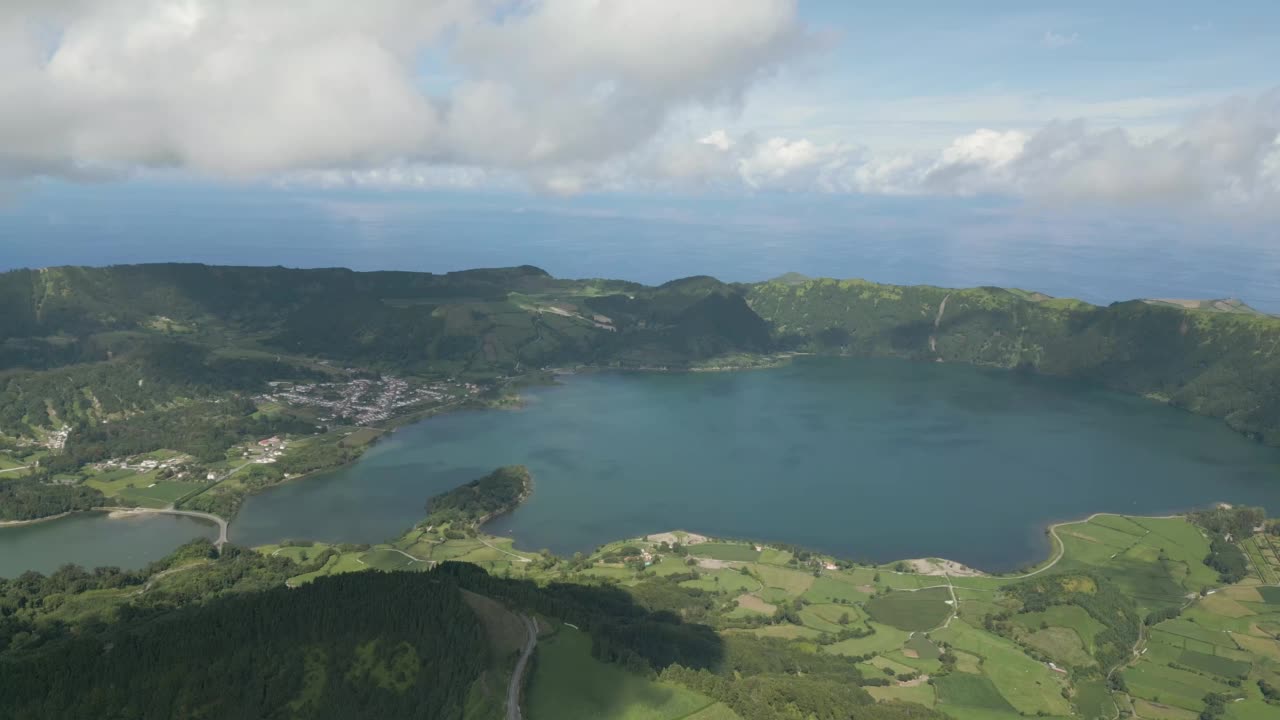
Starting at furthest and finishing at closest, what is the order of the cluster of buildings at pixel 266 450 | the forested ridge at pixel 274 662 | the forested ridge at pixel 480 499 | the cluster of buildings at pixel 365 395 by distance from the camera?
1. the cluster of buildings at pixel 365 395
2. the cluster of buildings at pixel 266 450
3. the forested ridge at pixel 480 499
4. the forested ridge at pixel 274 662

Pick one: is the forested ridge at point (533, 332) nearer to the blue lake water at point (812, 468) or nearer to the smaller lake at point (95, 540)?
the blue lake water at point (812, 468)

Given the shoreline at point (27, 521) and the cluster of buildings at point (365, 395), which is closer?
the shoreline at point (27, 521)

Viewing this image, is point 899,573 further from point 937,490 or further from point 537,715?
point 537,715

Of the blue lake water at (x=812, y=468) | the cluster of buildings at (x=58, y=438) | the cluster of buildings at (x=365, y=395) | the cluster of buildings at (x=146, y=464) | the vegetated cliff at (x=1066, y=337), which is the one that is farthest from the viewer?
the vegetated cliff at (x=1066, y=337)

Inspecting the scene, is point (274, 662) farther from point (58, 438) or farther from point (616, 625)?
point (58, 438)

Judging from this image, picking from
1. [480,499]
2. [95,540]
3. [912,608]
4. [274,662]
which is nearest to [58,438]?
[95,540]

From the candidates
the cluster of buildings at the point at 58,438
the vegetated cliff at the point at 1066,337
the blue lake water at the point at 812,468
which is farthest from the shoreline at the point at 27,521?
the vegetated cliff at the point at 1066,337

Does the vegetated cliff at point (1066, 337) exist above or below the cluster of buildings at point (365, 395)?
above
